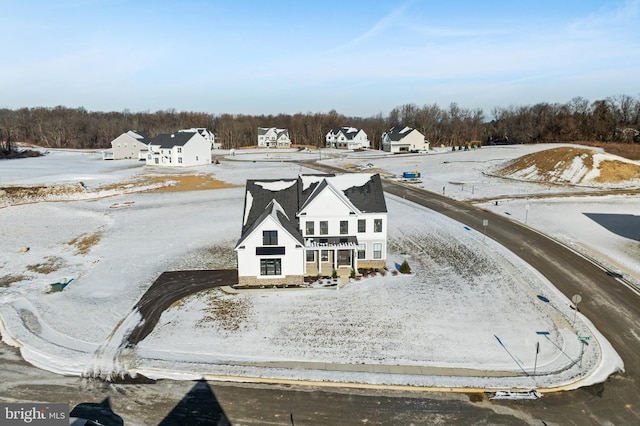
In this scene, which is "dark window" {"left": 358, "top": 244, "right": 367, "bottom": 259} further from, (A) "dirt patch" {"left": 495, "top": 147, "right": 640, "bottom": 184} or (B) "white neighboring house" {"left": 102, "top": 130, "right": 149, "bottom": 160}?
(B) "white neighboring house" {"left": 102, "top": 130, "right": 149, "bottom": 160}

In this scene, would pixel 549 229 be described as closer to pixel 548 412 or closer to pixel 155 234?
pixel 548 412

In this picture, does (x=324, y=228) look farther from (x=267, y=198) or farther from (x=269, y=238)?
(x=267, y=198)

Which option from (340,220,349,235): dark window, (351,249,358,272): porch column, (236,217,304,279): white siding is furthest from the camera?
(340,220,349,235): dark window

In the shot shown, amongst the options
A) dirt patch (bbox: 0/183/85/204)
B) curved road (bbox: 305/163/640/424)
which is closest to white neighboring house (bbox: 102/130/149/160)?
dirt patch (bbox: 0/183/85/204)

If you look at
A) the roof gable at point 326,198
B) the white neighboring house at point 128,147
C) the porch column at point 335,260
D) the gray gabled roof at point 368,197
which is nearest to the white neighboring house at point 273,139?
the white neighboring house at point 128,147

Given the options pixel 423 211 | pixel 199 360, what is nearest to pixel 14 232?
pixel 199 360
